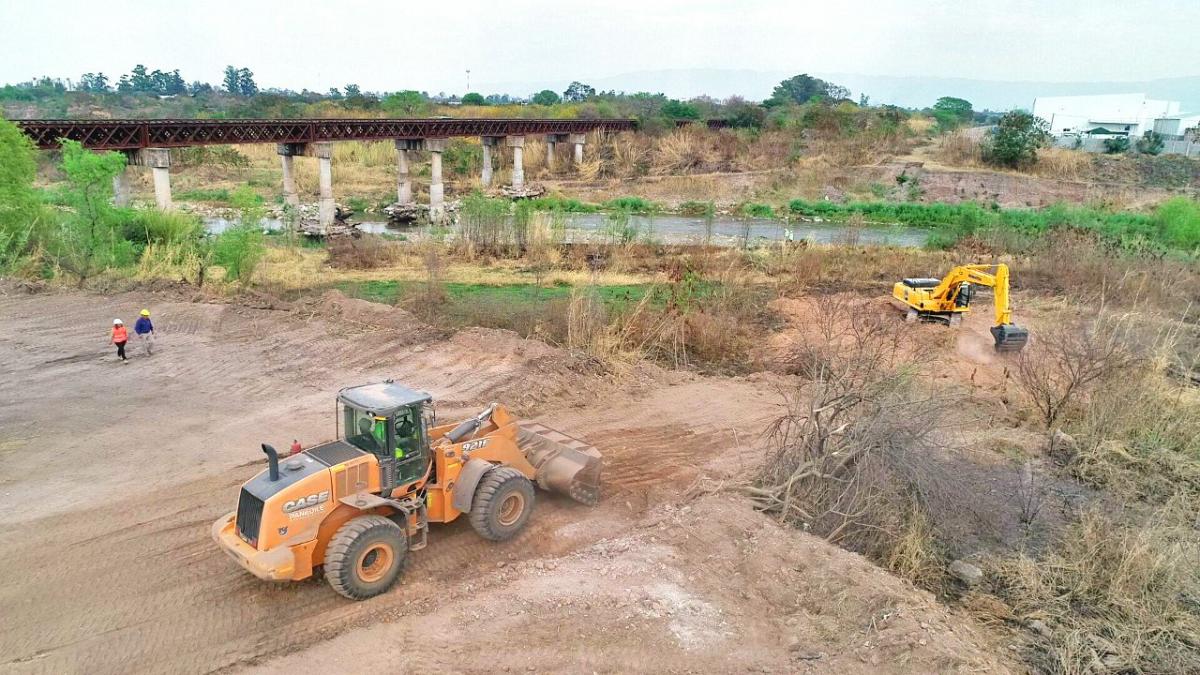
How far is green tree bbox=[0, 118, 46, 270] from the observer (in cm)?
1998

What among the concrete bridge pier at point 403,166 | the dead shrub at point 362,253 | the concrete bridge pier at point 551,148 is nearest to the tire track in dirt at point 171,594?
the dead shrub at point 362,253

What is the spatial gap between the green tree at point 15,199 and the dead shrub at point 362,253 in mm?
8484

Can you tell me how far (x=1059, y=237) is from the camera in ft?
88.4

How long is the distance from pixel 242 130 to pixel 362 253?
36.9 ft

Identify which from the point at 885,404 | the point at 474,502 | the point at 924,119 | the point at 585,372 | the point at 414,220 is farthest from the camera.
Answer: the point at 924,119

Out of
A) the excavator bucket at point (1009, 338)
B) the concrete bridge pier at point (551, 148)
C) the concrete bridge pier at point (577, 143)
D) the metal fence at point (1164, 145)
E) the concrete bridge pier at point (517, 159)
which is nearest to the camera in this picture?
the excavator bucket at point (1009, 338)

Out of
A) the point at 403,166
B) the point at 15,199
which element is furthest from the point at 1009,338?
the point at 403,166

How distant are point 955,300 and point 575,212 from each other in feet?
89.2

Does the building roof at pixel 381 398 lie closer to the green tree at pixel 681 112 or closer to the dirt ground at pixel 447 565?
the dirt ground at pixel 447 565

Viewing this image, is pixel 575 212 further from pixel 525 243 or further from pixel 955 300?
pixel 955 300

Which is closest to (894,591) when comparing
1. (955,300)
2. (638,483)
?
(638,483)

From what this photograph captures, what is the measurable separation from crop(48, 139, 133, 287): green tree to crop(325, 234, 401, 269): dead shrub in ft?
22.2

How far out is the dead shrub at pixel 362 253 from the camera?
86.4ft

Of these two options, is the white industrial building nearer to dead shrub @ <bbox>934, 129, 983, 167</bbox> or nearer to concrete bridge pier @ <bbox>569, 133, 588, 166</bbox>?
dead shrub @ <bbox>934, 129, 983, 167</bbox>
